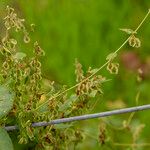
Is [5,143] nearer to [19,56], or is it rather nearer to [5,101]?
[5,101]

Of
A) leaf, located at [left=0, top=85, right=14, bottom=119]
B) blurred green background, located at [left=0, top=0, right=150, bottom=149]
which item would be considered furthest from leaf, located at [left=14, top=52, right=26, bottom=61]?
blurred green background, located at [left=0, top=0, right=150, bottom=149]

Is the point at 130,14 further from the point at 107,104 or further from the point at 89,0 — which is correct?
the point at 107,104

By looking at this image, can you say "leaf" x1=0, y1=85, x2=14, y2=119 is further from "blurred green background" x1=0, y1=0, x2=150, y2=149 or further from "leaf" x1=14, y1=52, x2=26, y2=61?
"blurred green background" x1=0, y1=0, x2=150, y2=149

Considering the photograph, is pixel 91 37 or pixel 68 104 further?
pixel 91 37

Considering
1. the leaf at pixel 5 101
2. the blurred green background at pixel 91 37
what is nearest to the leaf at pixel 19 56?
the leaf at pixel 5 101

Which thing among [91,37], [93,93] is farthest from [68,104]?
[91,37]

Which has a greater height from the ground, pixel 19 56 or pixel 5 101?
pixel 19 56
